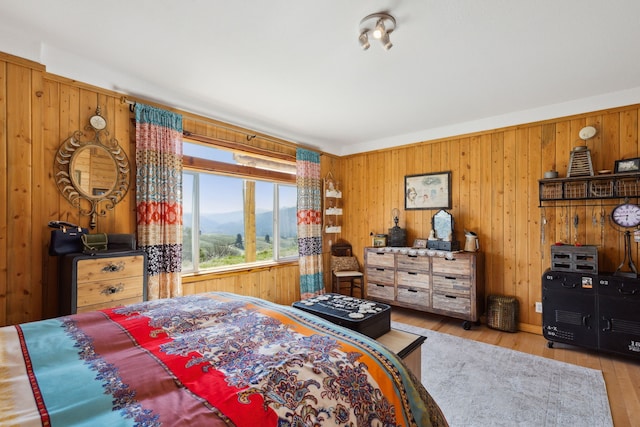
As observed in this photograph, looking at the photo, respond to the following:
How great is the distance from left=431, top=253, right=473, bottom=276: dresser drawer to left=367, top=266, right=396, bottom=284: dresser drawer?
1.94 feet

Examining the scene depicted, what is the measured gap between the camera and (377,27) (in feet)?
6.24

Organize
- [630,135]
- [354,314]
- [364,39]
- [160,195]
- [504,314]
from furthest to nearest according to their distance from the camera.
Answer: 1. [504,314]
2. [630,135]
3. [160,195]
4. [364,39]
5. [354,314]

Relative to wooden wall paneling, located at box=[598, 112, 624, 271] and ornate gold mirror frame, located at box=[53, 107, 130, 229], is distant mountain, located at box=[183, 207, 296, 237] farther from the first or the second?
wooden wall paneling, located at box=[598, 112, 624, 271]

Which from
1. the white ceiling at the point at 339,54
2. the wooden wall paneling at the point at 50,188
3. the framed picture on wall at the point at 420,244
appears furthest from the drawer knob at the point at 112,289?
the framed picture on wall at the point at 420,244

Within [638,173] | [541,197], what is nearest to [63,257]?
[541,197]

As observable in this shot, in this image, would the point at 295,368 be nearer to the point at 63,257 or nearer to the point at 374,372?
the point at 374,372

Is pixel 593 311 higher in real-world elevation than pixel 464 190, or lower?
lower

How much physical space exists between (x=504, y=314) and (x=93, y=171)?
4.43 m

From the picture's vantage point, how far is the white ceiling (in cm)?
185

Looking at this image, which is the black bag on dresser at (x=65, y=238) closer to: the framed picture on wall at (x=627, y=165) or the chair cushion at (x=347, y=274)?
the chair cushion at (x=347, y=274)

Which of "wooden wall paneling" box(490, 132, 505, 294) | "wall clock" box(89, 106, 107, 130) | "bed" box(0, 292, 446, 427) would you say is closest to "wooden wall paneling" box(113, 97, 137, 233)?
"wall clock" box(89, 106, 107, 130)

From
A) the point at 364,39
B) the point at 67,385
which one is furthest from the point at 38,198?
the point at 364,39

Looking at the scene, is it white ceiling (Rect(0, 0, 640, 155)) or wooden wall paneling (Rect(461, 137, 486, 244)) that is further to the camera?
wooden wall paneling (Rect(461, 137, 486, 244))

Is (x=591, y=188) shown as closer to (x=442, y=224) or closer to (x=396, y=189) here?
(x=442, y=224)
